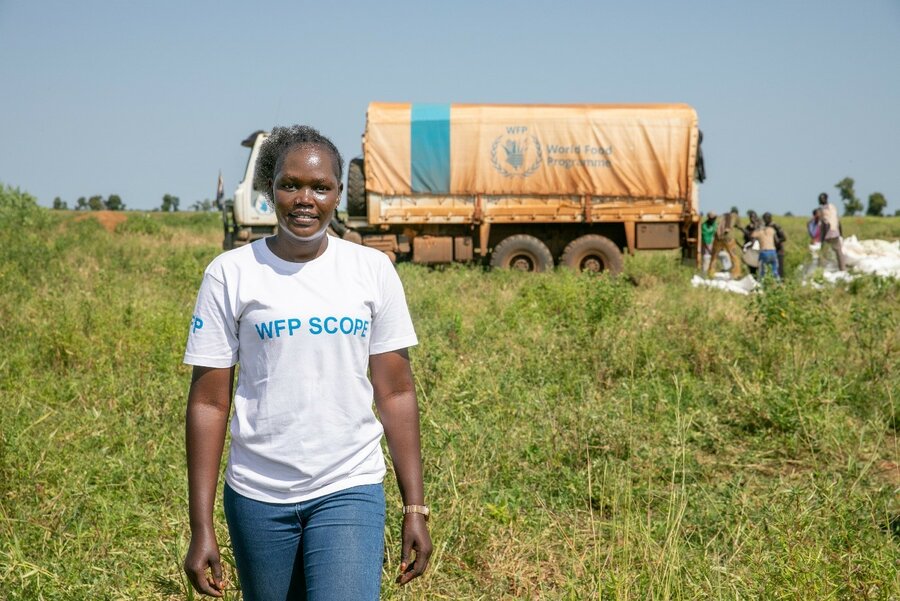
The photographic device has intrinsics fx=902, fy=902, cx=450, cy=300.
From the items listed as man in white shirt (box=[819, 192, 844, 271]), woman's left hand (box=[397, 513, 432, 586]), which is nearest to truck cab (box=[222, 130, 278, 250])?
man in white shirt (box=[819, 192, 844, 271])

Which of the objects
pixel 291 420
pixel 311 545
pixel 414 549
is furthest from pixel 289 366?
pixel 414 549

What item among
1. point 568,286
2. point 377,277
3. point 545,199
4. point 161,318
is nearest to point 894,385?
point 568,286

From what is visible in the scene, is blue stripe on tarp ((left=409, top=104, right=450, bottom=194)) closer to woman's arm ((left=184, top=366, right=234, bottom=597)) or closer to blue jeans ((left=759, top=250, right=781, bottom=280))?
blue jeans ((left=759, top=250, right=781, bottom=280))

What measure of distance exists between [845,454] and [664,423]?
3.52ft

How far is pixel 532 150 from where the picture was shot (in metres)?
16.1

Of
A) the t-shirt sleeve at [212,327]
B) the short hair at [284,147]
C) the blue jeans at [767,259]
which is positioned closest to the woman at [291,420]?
the t-shirt sleeve at [212,327]

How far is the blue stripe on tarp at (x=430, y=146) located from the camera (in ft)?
52.2

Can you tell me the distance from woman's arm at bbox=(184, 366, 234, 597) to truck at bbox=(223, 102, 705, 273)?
13.6 meters

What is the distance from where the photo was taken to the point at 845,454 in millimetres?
5441

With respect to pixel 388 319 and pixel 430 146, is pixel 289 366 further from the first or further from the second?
pixel 430 146

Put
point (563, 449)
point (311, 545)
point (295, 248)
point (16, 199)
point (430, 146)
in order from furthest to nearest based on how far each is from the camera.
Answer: point (16, 199) < point (430, 146) < point (563, 449) < point (295, 248) < point (311, 545)

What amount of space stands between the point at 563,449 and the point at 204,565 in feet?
10.8

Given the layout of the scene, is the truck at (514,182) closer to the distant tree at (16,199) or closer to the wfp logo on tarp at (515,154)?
the wfp logo on tarp at (515,154)

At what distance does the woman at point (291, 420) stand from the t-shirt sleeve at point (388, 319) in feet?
0.09
